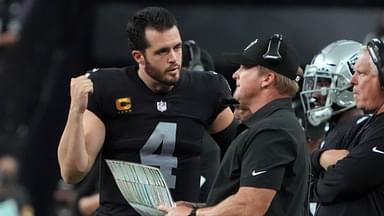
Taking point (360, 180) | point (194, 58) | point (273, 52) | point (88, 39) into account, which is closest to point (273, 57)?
point (273, 52)

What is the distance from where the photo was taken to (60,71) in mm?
11789

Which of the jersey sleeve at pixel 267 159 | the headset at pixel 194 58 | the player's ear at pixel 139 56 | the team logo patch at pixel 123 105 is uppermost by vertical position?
the player's ear at pixel 139 56

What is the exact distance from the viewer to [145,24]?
637 cm

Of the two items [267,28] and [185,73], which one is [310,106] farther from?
[267,28]

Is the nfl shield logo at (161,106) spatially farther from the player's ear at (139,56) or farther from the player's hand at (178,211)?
the player's hand at (178,211)

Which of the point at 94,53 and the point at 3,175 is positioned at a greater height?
the point at 94,53

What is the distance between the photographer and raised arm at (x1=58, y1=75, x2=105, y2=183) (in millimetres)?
6023

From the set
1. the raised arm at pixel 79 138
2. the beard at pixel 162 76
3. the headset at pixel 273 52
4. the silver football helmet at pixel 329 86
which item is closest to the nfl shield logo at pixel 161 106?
the beard at pixel 162 76

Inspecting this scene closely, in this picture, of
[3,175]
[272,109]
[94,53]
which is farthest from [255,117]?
[94,53]

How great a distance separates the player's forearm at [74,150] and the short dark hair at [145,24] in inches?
22.7

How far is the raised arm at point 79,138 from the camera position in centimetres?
602

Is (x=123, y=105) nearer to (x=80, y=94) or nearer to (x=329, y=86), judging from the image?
(x=80, y=94)

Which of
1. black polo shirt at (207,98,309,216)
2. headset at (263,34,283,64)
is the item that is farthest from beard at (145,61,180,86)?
black polo shirt at (207,98,309,216)

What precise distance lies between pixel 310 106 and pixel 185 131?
74 centimetres
